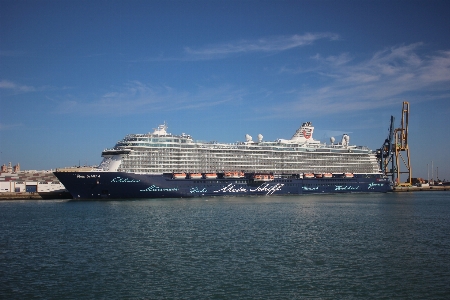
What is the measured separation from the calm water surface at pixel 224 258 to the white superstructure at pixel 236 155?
25998 mm

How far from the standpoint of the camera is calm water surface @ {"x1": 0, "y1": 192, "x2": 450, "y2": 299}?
61.4ft

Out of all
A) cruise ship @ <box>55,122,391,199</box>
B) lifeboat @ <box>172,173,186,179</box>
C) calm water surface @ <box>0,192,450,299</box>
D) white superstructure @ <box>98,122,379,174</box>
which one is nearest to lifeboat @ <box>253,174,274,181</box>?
cruise ship @ <box>55,122,391,199</box>

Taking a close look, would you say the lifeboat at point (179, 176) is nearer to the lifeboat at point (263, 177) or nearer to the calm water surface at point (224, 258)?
the lifeboat at point (263, 177)

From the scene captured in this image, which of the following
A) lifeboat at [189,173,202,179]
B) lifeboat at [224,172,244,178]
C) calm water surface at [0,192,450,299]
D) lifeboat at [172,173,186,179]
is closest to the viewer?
calm water surface at [0,192,450,299]

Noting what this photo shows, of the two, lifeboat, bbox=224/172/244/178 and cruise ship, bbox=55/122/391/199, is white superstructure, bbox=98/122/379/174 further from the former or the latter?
lifeboat, bbox=224/172/244/178

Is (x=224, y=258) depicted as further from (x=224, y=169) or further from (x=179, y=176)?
(x=224, y=169)

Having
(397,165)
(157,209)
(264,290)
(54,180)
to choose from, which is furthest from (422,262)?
(54,180)

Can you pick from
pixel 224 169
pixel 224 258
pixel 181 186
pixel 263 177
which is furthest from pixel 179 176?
pixel 224 258

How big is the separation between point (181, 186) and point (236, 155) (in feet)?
44.5

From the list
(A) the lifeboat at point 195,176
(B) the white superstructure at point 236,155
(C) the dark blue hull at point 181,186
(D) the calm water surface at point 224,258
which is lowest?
(D) the calm water surface at point 224,258

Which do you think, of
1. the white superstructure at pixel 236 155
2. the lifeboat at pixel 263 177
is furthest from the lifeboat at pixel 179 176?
the lifeboat at pixel 263 177

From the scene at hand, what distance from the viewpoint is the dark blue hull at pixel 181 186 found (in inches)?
2432

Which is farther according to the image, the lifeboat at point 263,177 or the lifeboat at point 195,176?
the lifeboat at point 263,177

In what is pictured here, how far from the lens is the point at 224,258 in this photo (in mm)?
24203
